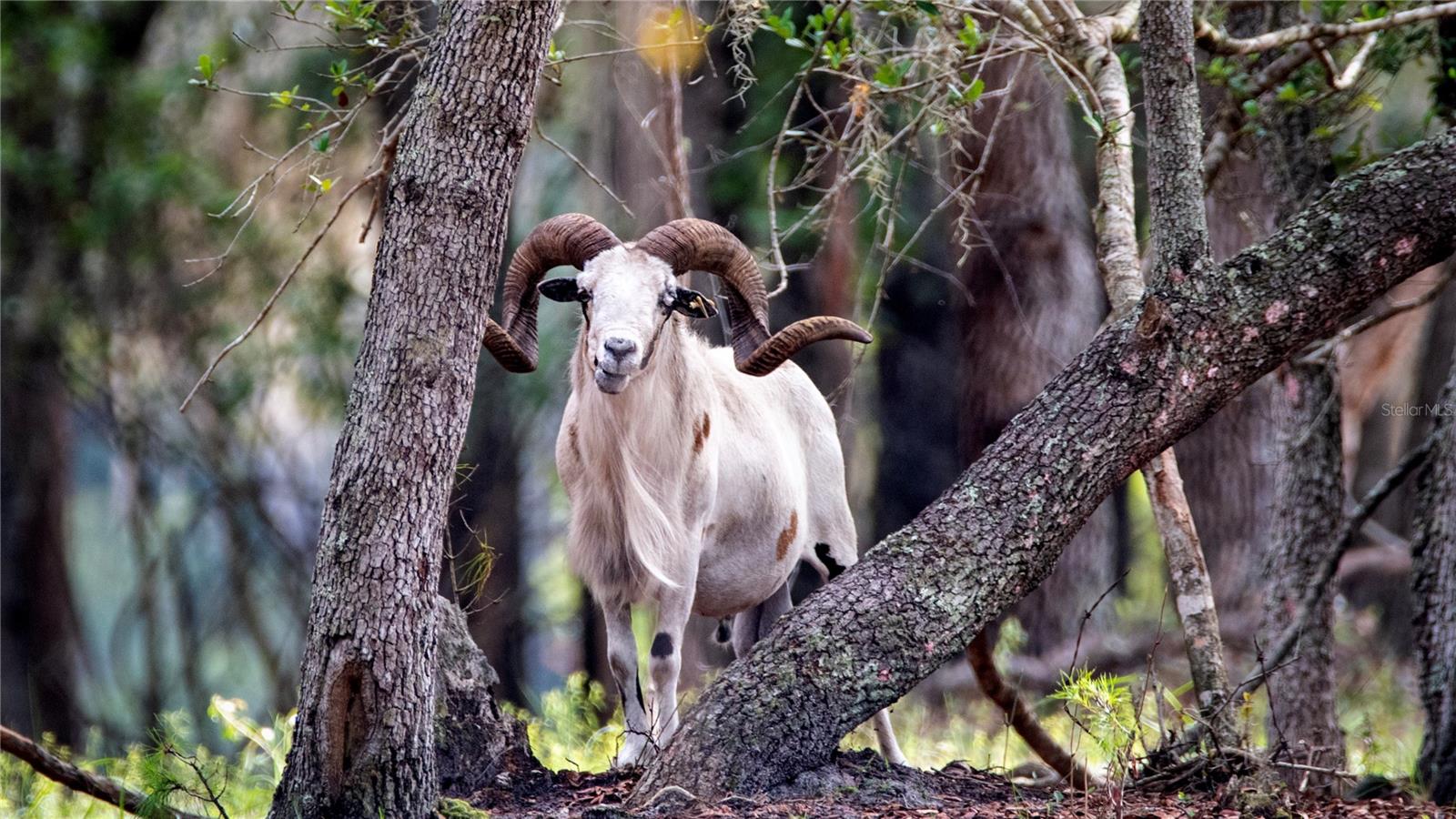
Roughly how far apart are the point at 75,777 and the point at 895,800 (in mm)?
3280

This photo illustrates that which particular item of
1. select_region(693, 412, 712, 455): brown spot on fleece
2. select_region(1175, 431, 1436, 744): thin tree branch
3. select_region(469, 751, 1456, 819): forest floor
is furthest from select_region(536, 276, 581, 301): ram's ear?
select_region(1175, 431, 1436, 744): thin tree branch

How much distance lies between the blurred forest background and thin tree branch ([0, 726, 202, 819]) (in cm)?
367

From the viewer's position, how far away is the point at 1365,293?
607 centimetres

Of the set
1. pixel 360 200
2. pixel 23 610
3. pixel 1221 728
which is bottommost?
pixel 23 610

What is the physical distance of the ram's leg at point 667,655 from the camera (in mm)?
7064

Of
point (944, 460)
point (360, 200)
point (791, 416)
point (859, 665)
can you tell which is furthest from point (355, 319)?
point (859, 665)

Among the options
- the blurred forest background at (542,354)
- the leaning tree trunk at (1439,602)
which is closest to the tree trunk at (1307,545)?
the blurred forest background at (542,354)

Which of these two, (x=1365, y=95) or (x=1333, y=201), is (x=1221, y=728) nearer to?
(x=1333, y=201)

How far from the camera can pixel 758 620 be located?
848 centimetres

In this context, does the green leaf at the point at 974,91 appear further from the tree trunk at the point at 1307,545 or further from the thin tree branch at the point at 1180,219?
the tree trunk at the point at 1307,545

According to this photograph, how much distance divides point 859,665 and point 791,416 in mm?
3081

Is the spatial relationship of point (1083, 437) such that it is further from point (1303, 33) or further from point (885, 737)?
point (1303, 33)

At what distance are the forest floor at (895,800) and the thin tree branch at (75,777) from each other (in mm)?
1302

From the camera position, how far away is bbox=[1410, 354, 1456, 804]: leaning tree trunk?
7.61 m
